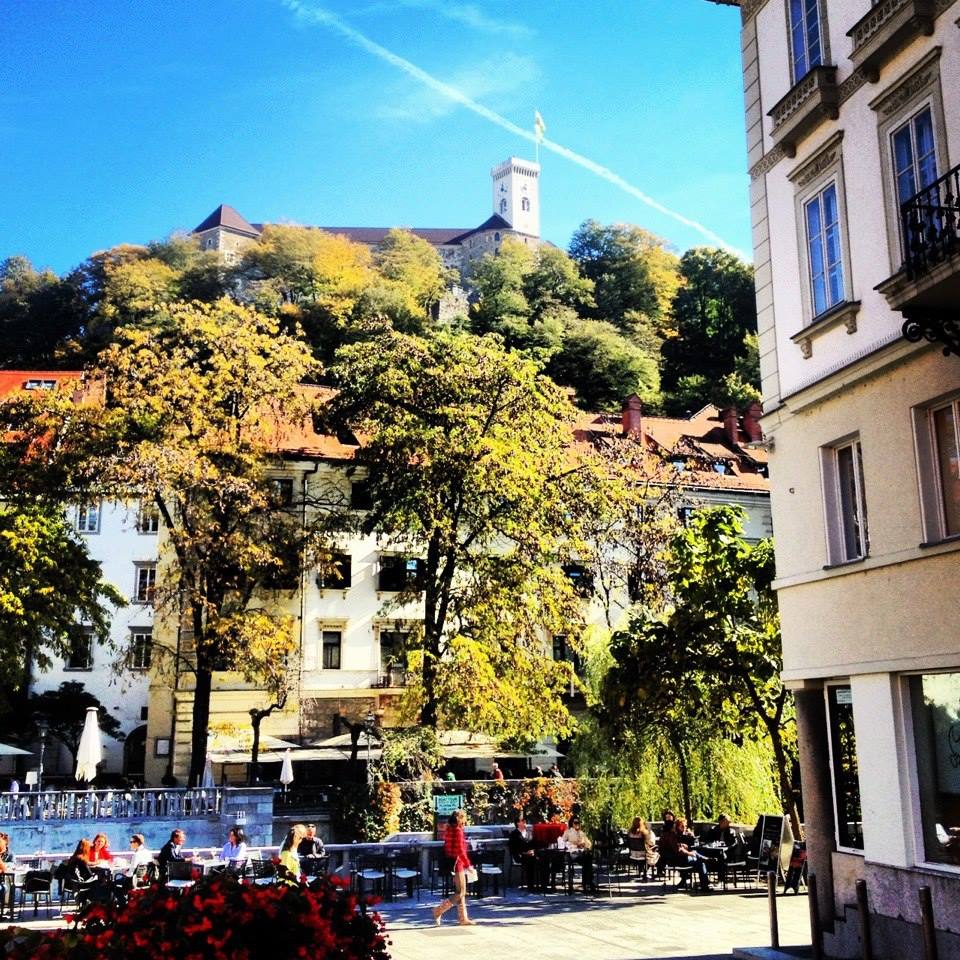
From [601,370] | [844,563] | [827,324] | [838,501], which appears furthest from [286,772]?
[601,370]

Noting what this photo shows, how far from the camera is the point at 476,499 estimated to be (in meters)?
32.2

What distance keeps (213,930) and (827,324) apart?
10.4 meters

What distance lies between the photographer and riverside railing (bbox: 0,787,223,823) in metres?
24.9

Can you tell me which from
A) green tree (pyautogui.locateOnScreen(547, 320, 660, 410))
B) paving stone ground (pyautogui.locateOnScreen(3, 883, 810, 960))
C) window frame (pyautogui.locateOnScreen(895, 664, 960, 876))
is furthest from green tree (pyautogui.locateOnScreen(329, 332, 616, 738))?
green tree (pyautogui.locateOnScreen(547, 320, 660, 410))

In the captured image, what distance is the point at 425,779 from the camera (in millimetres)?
28531

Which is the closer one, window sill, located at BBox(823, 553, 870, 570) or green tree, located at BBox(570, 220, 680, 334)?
window sill, located at BBox(823, 553, 870, 570)

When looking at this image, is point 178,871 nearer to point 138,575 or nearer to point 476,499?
point 476,499

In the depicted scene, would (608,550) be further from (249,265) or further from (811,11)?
(249,265)

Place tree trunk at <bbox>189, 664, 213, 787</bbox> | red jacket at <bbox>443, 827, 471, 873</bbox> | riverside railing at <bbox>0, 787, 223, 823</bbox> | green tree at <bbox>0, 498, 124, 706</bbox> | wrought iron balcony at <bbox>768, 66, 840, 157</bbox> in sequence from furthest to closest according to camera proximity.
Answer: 1. tree trunk at <bbox>189, 664, 213, 787</bbox>
2. green tree at <bbox>0, 498, 124, 706</bbox>
3. riverside railing at <bbox>0, 787, 223, 823</bbox>
4. red jacket at <bbox>443, 827, 471, 873</bbox>
5. wrought iron balcony at <bbox>768, 66, 840, 157</bbox>

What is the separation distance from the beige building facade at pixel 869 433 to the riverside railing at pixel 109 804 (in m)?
16.8

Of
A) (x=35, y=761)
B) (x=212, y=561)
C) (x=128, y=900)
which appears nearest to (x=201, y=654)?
(x=212, y=561)

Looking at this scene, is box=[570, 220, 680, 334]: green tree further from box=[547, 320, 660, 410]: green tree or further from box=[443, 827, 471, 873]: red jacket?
box=[443, 827, 471, 873]: red jacket

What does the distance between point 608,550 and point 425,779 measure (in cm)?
1452

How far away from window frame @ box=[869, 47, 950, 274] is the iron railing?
0.77 meters
